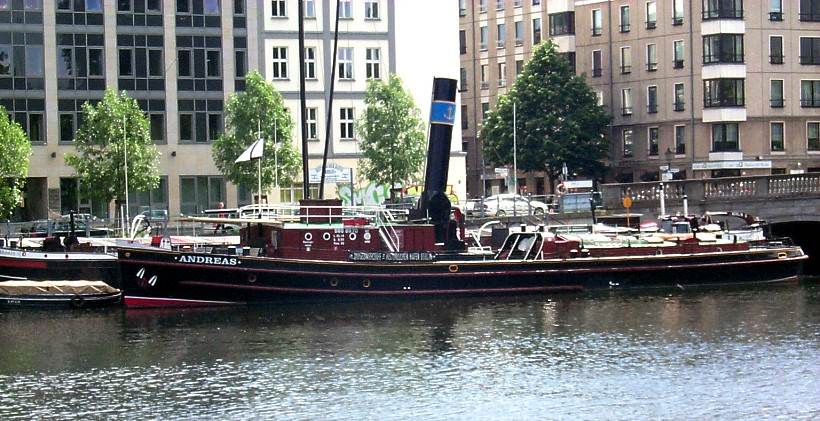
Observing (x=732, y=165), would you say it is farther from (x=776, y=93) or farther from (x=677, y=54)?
(x=677, y=54)

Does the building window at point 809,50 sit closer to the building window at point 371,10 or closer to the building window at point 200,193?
the building window at point 371,10

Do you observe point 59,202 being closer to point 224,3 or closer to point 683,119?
point 224,3

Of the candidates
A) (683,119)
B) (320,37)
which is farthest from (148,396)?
(683,119)

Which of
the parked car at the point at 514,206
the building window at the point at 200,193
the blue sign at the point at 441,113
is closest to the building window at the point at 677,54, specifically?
the parked car at the point at 514,206

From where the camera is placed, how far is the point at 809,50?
99.9 meters

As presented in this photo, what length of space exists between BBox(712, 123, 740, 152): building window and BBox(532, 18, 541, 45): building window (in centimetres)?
1802

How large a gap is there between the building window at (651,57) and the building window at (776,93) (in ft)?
26.9

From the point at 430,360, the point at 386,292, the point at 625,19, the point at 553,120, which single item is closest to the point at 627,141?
the point at 553,120

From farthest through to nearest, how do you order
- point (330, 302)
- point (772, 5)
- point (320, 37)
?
1. point (772, 5)
2. point (320, 37)
3. point (330, 302)

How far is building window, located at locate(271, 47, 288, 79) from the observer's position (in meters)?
89.8

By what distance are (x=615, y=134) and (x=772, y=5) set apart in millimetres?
15016

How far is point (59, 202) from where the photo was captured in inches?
3339

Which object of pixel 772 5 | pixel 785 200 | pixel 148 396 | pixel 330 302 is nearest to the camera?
pixel 148 396

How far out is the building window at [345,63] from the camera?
90875 millimetres
